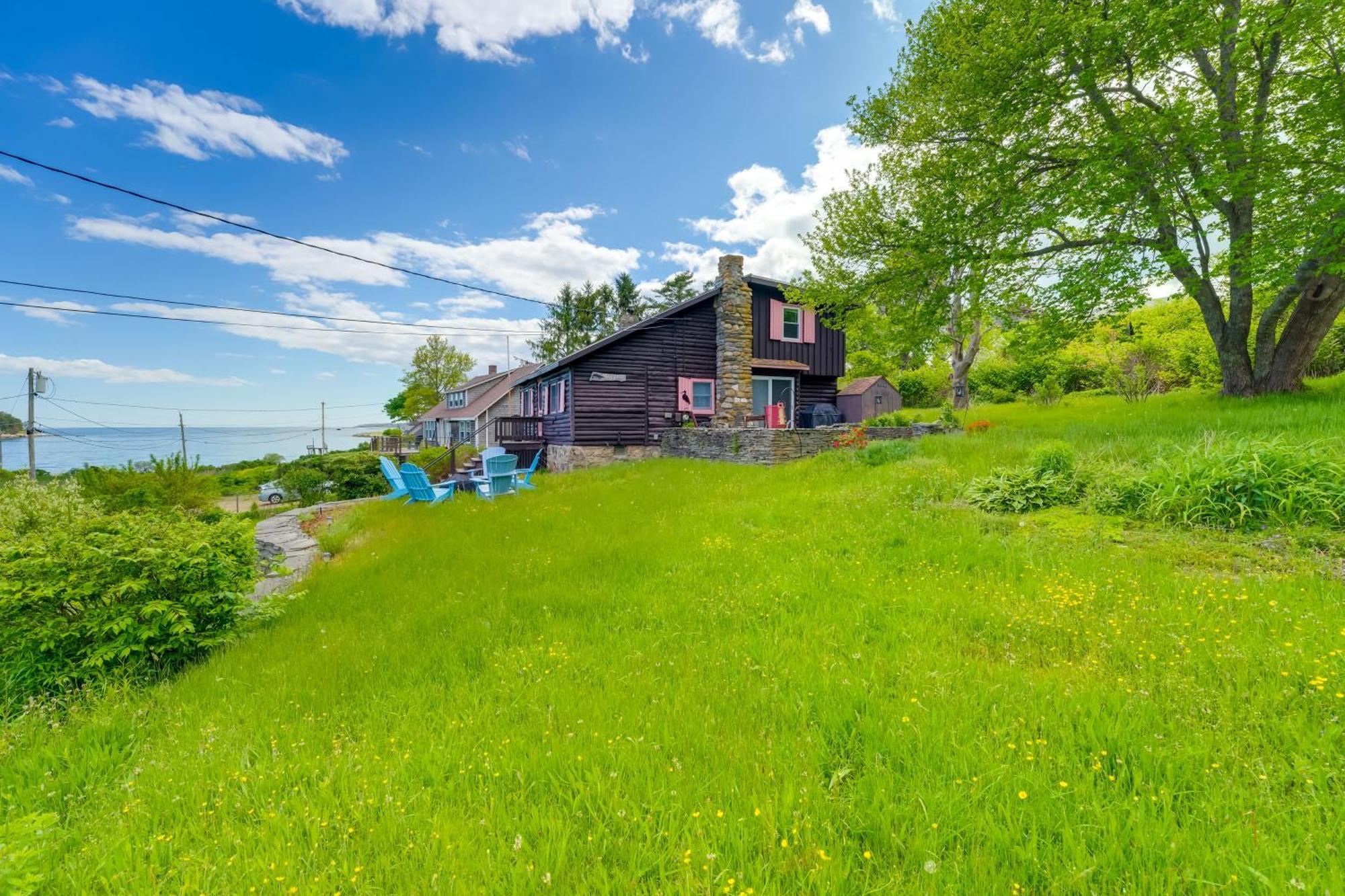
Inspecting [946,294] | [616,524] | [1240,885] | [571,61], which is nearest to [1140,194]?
[946,294]

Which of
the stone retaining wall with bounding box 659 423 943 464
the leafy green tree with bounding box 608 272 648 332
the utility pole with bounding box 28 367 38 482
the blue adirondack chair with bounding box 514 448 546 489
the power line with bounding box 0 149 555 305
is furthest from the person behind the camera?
the leafy green tree with bounding box 608 272 648 332

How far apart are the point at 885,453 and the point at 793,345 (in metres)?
10.6

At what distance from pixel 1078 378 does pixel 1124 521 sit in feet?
75.0

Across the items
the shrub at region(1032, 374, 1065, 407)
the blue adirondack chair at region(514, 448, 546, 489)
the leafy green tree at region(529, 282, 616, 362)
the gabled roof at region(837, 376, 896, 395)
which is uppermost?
the leafy green tree at region(529, 282, 616, 362)

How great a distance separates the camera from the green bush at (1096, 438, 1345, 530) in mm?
4488

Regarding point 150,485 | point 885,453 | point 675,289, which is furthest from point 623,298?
point 885,453

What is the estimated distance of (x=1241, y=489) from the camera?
484cm

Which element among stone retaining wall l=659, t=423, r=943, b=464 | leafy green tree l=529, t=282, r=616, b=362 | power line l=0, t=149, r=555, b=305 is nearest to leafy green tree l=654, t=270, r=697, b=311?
leafy green tree l=529, t=282, r=616, b=362

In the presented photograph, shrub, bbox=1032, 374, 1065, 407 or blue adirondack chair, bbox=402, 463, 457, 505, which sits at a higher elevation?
shrub, bbox=1032, 374, 1065, 407

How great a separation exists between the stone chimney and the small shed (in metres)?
7.34

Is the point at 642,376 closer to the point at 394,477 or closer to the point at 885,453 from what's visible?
the point at 394,477

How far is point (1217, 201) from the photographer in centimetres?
991

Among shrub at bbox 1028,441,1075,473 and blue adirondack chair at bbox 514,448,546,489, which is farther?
blue adirondack chair at bbox 514,448,546,489

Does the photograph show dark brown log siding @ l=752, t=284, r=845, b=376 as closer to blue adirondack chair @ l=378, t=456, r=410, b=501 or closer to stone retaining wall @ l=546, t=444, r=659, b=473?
stone retaining wall @ l=546, t=444, r=659, b=473
